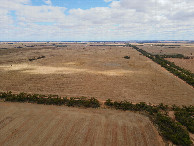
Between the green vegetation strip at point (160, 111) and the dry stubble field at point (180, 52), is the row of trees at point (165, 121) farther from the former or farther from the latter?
the dry stubble field at point (180, 52)

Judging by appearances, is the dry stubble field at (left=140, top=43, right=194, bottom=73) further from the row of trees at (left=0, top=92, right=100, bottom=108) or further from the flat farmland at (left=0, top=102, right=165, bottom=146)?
the row of trees at (left=0, top=92, right=100, bottom=108)

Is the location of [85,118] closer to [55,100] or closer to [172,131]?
[55,100]

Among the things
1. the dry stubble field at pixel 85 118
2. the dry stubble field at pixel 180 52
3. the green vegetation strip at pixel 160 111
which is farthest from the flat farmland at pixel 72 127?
the dry stubble field at pixel 180 52

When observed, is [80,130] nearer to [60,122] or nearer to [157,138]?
[60,122]

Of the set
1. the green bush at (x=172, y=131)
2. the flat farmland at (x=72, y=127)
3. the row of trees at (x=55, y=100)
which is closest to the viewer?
the green bush at (x=172, y=131)

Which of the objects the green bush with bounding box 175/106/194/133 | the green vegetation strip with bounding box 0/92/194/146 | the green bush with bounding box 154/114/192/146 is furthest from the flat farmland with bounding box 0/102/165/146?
the green bush with bounding box 175/106/194/133

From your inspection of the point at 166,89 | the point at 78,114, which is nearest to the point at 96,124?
the point at 78,114

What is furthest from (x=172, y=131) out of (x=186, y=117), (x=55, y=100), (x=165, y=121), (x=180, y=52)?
(x=180, y=52)
